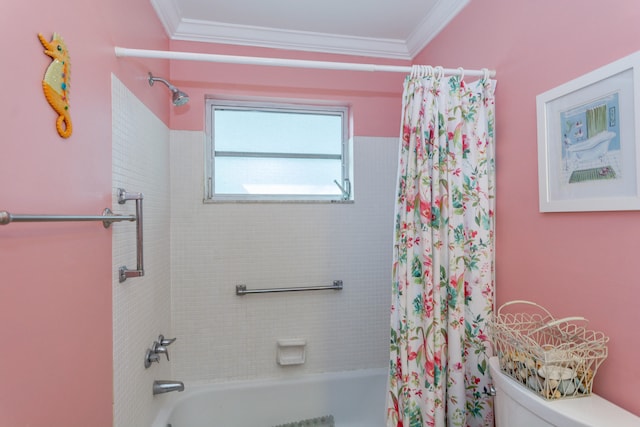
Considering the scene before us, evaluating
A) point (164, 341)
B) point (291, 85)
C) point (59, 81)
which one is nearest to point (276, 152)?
point (291, 85)

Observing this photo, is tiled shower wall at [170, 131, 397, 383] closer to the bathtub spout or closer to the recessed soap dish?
the recessed soap dish

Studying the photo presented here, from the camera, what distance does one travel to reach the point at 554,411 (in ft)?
2.97

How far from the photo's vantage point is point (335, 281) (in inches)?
84.8

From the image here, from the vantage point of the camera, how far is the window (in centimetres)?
214

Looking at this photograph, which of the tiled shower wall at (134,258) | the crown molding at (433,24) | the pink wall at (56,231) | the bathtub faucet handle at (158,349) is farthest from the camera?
the crown molding at (433,24)

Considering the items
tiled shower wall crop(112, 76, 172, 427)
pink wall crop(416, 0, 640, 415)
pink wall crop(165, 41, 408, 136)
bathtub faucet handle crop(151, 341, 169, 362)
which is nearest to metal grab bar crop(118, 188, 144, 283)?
tiled shower wall crop(112, 76, 172, 427)

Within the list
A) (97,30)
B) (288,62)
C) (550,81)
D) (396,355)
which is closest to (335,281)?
(396,355)

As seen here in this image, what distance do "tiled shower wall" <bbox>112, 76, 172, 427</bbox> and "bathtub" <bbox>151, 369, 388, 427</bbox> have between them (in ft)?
0.79

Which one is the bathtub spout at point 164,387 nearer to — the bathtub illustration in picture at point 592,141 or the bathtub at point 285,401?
the bathtub at point 285,401

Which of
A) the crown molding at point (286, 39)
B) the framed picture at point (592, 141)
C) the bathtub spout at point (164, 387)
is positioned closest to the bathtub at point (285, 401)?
the bathtub spout at point (164, 387)

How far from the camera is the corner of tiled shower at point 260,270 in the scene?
1.96 meters

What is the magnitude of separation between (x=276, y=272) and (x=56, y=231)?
1.32 meters

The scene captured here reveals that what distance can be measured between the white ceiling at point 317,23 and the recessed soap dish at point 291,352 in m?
1.84

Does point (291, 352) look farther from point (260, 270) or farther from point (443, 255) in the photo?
point (443, 255)
